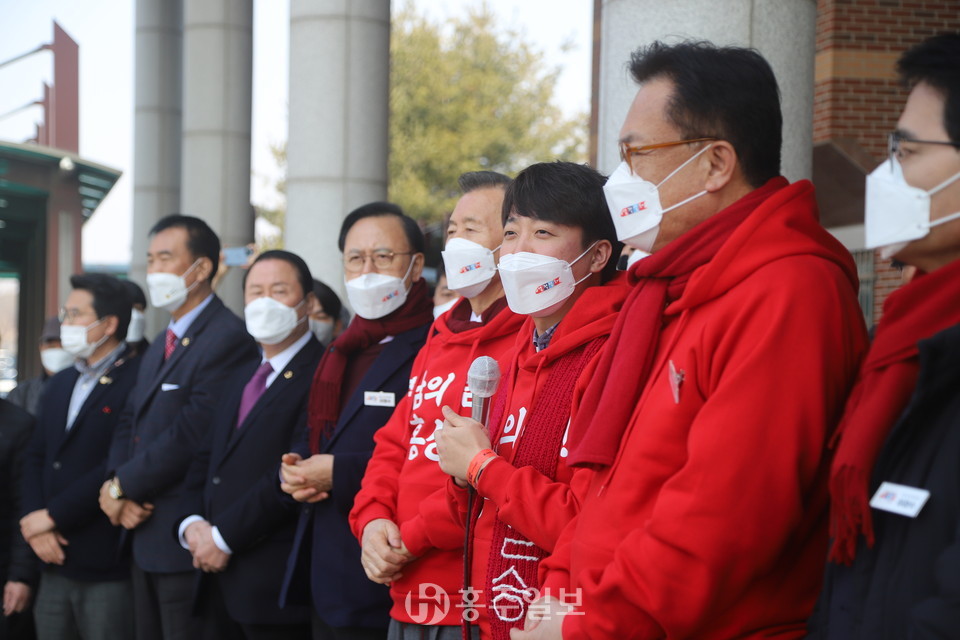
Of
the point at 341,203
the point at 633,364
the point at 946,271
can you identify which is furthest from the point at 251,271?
the point at 341,203

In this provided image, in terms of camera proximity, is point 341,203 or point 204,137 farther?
point 204,137

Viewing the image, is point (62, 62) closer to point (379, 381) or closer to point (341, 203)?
point (341, 203)

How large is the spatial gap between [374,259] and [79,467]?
232 centimetres

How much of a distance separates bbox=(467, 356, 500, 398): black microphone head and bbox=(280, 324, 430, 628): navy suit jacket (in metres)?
1.30

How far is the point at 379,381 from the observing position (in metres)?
4.07

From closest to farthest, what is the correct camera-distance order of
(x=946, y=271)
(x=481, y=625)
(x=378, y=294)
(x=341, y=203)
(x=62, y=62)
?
(x=946, y=271) → (x=481, y=625) → (x=378, y=294) → (x=341, y=203) → (x=62, y=62)

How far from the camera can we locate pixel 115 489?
4953 millimetres

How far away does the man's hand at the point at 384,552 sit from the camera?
3219mm

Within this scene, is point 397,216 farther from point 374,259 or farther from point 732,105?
point 732,105

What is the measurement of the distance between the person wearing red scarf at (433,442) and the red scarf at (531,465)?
13.4 inches

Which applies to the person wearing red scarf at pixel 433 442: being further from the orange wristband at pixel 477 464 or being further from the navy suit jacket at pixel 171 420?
the navy suit jacket at pixel 171 420

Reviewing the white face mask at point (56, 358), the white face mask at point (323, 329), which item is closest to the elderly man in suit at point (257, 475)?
the white face mask at point (323, 329)

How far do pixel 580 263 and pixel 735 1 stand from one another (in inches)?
61.9

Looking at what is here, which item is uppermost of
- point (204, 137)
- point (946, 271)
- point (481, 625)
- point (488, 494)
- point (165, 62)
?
point (165, 62)
